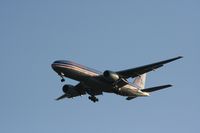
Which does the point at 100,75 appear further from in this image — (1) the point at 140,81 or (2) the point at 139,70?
(1) the point at 140,81

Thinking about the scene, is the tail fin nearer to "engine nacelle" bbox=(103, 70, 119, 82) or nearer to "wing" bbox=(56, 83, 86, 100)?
"wing" bbox=(56, 83, 86, 100)

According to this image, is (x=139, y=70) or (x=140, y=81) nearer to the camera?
(x=139, y=70)

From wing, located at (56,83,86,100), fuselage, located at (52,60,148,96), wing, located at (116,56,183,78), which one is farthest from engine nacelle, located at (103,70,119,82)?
wing, located at (56,83,86,100)

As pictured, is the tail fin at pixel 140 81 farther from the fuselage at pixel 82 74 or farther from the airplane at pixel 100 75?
the fuselage at pixel 82 74

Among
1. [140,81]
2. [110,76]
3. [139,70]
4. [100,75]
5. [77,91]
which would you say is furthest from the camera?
[140,81]

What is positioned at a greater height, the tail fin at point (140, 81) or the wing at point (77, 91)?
the tail fin at point (140, 81)

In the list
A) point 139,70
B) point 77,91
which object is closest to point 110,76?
point 139,70

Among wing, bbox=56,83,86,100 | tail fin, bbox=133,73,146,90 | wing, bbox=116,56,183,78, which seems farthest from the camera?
tail fin, bbox=133,73,146,90

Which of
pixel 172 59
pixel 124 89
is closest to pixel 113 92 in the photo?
pixel 124 89

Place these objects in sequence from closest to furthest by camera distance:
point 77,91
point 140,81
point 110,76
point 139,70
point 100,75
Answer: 1. point 139,70
2. point 110,76
3. point 100,75
4. point 77,91
5. point 140,81

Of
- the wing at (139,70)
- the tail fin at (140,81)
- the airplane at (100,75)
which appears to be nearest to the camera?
the wing at (139,70)

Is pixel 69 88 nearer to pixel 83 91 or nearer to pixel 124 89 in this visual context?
pixel 83 91

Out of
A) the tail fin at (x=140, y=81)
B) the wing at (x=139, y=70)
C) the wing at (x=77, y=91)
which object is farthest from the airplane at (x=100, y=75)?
the tail fin at (x=140, y=81)

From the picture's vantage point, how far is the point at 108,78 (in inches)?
2341
